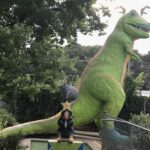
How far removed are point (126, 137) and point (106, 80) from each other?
4984 millimetres

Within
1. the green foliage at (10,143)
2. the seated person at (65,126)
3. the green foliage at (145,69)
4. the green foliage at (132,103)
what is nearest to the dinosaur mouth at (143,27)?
the seated person at (65,126)

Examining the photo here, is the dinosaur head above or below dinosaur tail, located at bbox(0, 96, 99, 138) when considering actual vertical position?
above

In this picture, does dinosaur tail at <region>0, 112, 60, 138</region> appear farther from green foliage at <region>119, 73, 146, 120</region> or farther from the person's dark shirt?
green foliage at <region>119, 73, 146, 120</region>

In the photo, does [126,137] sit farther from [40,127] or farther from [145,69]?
[145,69]

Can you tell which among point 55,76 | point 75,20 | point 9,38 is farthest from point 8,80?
point 75,20

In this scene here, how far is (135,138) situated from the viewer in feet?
23.5

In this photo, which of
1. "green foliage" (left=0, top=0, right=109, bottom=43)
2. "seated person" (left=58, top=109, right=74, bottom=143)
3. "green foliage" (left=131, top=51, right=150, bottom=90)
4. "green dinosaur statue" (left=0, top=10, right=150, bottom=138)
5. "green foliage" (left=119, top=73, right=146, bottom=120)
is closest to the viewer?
"seated person" (left=58, top=109, right=74, bottom=143)

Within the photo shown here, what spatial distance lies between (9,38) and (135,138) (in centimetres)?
766

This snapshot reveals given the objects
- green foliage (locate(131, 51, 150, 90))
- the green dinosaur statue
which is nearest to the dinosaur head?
the green dinosaur statue

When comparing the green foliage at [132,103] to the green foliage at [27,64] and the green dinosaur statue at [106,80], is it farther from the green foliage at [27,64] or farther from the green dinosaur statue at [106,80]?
the green dinosaur statue at [106,80]

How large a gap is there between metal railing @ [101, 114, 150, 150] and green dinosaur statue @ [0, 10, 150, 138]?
2071 mm

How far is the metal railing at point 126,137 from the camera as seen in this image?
6.54 metres

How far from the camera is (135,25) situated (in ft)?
45.9

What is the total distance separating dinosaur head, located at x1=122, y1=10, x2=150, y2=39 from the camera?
13883 mm
